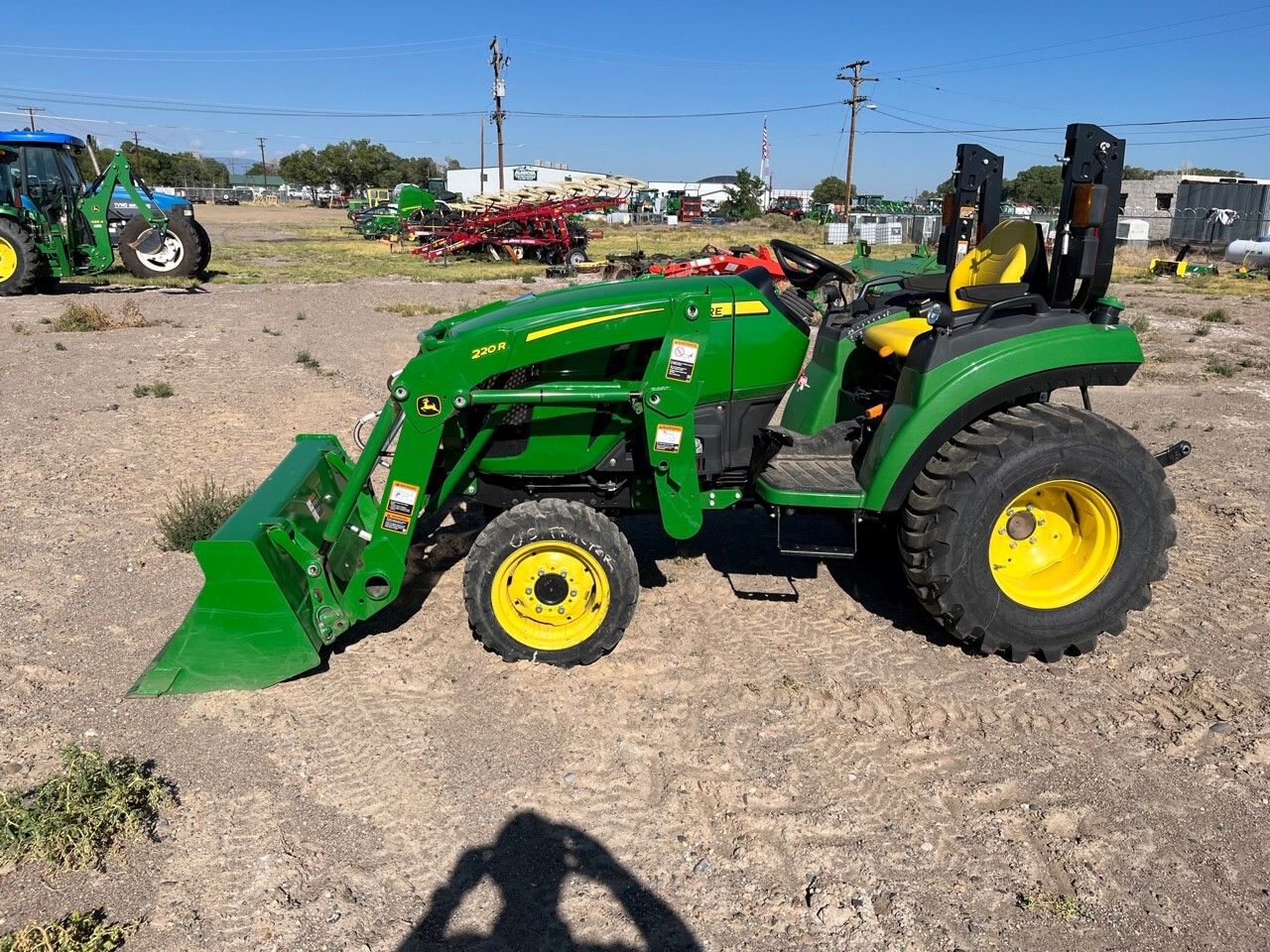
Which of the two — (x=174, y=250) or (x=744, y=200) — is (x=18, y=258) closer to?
(x=174, y=250)

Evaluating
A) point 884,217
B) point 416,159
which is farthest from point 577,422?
point 416,159

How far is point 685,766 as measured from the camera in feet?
11.0

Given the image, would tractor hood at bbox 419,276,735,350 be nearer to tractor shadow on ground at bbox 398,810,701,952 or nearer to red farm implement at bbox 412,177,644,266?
tractor shadow on ground at bbox 398,810,701,952

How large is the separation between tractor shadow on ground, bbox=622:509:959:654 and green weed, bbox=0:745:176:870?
8.41 feet

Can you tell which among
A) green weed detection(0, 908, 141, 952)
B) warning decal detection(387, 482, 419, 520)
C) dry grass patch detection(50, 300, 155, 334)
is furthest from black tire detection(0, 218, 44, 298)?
green weed detection(0, 908, 141, 952)

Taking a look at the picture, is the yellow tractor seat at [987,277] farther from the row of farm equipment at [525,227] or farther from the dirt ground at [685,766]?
the row of farm equipment at [525,227]

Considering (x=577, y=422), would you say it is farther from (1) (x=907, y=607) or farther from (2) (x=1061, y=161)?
(2) (x=1061, y=161)

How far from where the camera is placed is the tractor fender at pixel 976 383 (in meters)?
3.79

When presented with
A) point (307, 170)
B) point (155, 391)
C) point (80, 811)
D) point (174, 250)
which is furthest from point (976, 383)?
point (307, 170)

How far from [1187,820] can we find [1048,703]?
0.74m

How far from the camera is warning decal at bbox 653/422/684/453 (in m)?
3.88

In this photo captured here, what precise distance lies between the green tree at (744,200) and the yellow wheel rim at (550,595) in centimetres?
5544

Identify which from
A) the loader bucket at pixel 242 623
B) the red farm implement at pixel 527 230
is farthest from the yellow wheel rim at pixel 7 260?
the loader bucket at pixel 242 623

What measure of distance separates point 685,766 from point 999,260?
3497 mm
